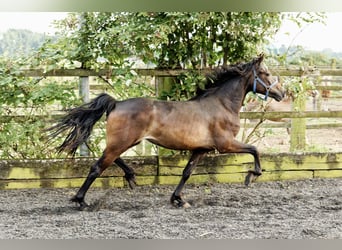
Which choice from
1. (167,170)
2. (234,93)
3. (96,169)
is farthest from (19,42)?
(234,93)

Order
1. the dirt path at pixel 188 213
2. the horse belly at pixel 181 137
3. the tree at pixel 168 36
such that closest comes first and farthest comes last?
the dirt path at pixel 188 213 → the horse belly at pixel 181 137 → the tree at pixel 168 36

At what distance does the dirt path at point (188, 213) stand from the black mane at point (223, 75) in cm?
111

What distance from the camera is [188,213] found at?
470cm

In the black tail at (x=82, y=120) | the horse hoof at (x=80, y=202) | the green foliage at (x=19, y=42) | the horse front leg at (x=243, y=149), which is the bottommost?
the horse hoof at (x=80, y=202)

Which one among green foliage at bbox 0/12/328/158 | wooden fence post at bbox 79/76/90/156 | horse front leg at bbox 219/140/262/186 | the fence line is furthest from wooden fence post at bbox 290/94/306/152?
wooden fence post at bbox 79/76/90/156

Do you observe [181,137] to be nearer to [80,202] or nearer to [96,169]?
[96,169]

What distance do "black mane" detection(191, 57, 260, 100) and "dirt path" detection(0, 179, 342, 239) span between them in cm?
111

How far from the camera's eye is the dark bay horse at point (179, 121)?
15.8 ft

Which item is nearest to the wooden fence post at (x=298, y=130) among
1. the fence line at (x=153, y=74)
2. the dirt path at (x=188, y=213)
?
the fence line at (x=153, y=74)

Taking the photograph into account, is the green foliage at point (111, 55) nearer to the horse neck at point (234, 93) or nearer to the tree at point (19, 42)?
the tree at point (19, 42)

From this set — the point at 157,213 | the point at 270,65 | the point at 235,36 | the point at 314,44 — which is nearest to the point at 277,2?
the point at 157,213

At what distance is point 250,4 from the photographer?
164cm

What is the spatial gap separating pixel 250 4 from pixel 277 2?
9 cm

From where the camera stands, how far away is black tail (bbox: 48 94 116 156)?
4.84m
